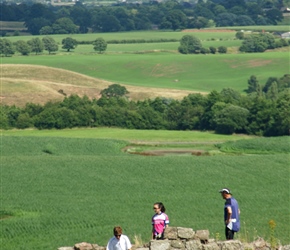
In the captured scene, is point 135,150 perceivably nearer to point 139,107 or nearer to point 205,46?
point 139,107

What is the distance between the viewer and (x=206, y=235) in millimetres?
20703

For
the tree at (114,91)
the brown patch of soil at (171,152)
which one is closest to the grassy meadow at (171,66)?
the tree at (114,91)

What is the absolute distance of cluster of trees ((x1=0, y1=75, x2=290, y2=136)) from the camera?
254ft

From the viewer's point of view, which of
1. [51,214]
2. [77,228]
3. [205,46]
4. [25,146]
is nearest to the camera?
[77,228]

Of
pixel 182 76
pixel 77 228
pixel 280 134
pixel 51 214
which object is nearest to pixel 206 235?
pixel 77 228

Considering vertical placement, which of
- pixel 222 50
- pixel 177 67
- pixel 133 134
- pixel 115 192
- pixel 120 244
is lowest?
pixel 222 50

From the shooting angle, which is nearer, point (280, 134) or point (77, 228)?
point (77, 228)

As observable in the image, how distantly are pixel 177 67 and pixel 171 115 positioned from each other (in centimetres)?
5265

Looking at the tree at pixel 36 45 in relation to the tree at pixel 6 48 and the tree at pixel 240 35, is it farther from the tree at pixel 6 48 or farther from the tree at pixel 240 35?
the tree at pixel 240 35

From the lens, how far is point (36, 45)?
510ft

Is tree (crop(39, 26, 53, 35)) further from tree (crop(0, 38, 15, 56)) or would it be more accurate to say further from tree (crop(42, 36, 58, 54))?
tree (crop(0, 38, 15, 56))

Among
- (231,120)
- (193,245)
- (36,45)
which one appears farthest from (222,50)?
(193,245)

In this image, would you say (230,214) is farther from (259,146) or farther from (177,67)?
(177,67)

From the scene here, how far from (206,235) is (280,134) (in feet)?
186
